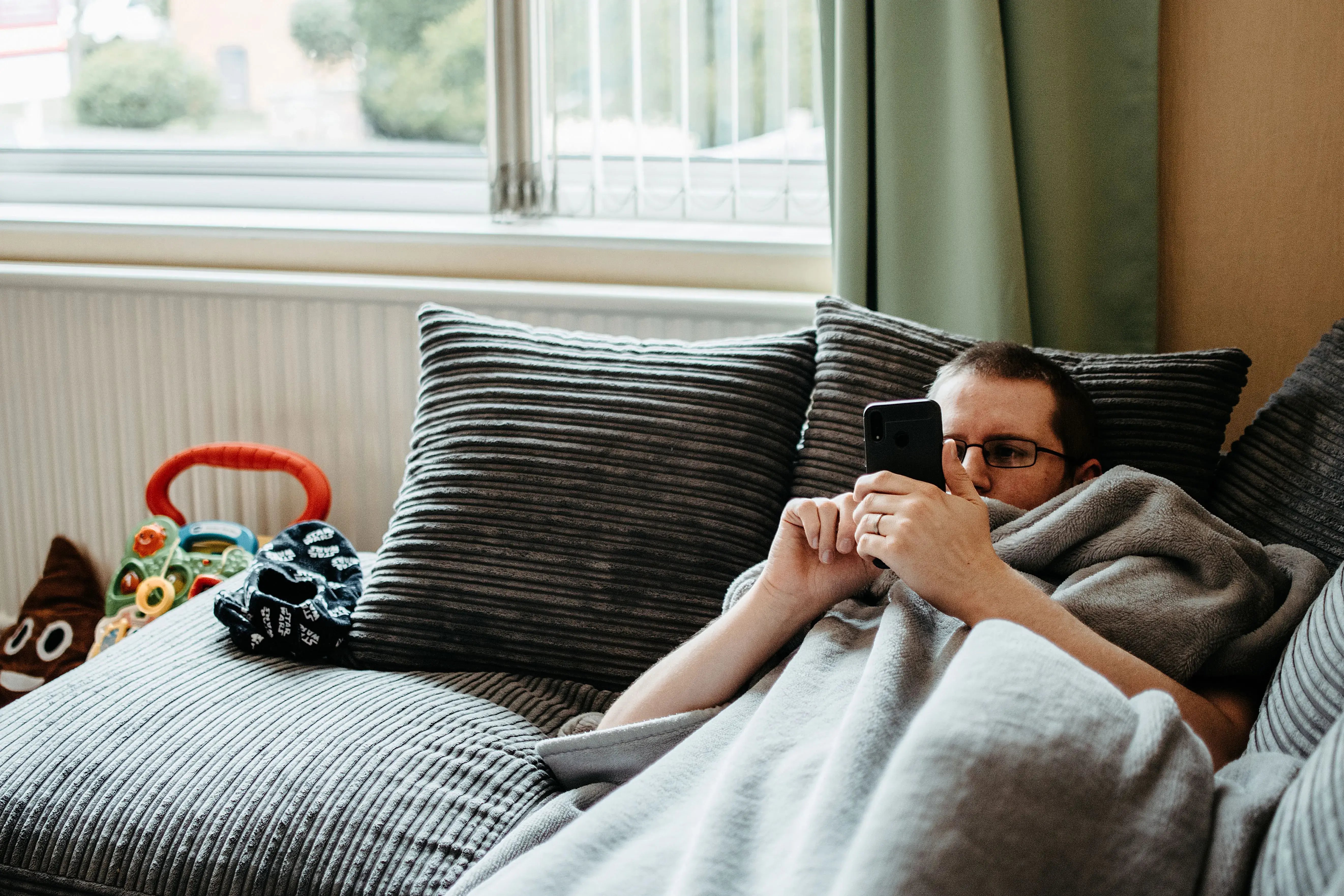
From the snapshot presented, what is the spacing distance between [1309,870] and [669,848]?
1.36 feet

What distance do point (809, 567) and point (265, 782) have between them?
579 mm

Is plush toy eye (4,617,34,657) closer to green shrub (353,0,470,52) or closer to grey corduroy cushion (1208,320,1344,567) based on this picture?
green shrub (353,0,470,52)

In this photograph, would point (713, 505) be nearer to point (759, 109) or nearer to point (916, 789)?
point (916, 789)

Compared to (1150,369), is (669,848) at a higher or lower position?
lower

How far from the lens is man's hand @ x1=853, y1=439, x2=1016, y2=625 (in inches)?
39.5

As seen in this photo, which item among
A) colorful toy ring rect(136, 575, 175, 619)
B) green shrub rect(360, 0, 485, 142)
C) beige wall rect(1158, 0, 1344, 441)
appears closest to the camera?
beige wall rect(1158, 0, 1344, 441)

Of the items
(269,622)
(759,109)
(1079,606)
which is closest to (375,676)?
(269,622)

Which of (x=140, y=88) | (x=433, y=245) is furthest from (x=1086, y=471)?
(x=140, y=88)

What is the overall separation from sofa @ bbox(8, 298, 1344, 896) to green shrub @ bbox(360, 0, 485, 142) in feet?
3.30

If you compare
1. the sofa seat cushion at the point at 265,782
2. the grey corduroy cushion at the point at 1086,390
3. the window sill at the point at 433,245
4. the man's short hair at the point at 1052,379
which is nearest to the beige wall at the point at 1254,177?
the grey corduroy cushion at the point at 1086,390

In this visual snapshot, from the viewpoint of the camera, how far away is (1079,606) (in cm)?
104

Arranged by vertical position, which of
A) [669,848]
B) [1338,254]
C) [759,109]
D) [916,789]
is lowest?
[669,848]

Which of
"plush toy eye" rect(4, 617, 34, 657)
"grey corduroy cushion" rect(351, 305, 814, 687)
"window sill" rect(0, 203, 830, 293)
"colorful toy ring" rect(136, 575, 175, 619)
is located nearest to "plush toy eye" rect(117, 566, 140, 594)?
"colorful toy ring" rect(136, 575, 175, 619)

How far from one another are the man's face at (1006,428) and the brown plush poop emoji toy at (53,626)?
180 centimetres
